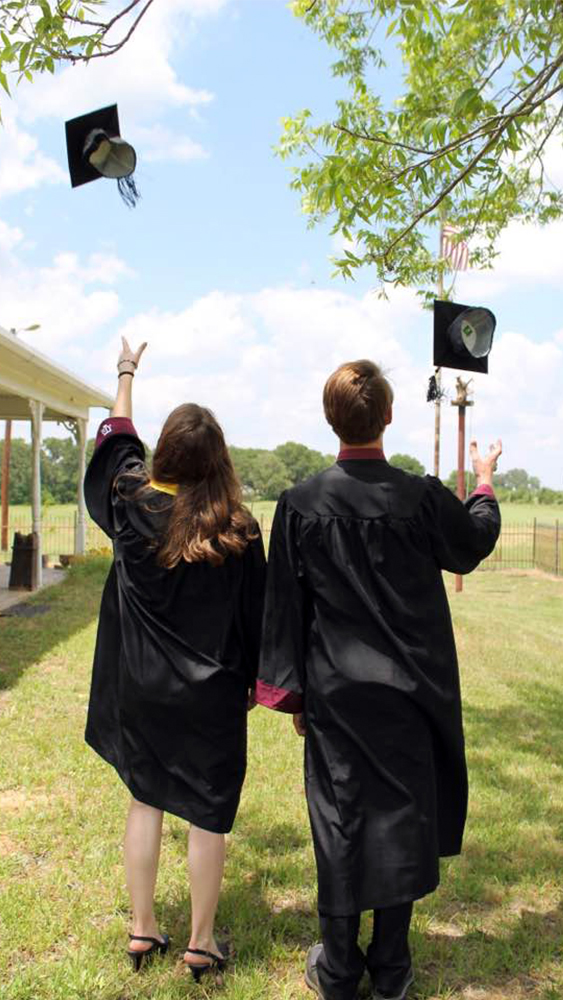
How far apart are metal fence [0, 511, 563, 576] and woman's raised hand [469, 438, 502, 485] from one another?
17118 millimetres

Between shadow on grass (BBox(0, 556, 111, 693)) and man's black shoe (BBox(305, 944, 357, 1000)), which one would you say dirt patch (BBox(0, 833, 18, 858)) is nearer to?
man's black shoe (BBox(305, 944, 357, 1000))

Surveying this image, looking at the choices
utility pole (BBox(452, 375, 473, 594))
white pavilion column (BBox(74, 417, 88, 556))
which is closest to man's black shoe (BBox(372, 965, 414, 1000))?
utility pole (BBox(452, 375, 473, 594))

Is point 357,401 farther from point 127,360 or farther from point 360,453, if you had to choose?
point 127,360

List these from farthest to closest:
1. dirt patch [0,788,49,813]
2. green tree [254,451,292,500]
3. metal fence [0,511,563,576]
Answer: green tree [254,451,292,500] < metal fence [0,511,563,576] < dirt patch [0,788,49,813]

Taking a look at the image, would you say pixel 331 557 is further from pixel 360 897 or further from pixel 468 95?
pixel 468 95

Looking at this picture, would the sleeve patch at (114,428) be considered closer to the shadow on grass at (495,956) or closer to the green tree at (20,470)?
the shadow on grass at (495,956)

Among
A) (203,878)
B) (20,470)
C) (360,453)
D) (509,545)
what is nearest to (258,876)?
(203,878)

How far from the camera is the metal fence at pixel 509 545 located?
2337 centimetres

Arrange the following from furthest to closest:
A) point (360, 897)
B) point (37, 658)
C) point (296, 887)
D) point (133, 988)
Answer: point (37, 658), point (296, 887), point (133, 988), point (360, 897)

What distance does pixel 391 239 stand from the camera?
19.0 feet

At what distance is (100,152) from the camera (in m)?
3.84

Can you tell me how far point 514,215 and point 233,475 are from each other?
648 cm

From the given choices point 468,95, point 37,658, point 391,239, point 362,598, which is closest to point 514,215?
point 391,239

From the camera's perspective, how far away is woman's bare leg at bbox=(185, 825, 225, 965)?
2670mm
